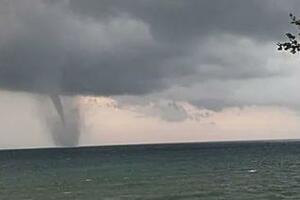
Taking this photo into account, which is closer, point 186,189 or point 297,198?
point 297,198

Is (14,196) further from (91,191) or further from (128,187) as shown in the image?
(128,187)

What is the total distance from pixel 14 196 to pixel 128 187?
1578 cm

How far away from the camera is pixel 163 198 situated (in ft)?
201

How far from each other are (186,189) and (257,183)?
585 inches

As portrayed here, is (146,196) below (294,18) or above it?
below

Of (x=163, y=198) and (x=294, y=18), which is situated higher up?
(x=294, y=18)

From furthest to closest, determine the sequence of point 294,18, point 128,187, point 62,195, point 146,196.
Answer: point 128,187 → point 62,195 → point 146,196 → point 294,18

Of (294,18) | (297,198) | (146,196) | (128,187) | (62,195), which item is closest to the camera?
(294,18)

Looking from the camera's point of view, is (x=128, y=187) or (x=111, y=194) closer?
(x=111, y=194)

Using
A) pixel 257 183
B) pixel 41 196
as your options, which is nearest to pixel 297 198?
pixel 257 183

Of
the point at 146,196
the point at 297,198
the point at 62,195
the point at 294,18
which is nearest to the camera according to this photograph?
the point at 294,18

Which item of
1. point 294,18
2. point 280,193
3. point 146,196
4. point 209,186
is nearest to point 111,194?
point 146,196

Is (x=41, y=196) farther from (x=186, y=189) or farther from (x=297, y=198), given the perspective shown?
(x=297, y=198)

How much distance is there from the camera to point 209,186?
76188 millimetres
